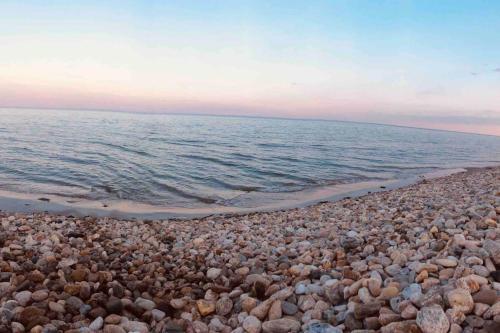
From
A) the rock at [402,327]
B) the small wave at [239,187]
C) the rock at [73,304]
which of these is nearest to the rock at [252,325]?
the rock at [402,327]

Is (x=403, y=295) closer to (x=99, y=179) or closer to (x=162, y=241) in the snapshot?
(x=162, y=241)

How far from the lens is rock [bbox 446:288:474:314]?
2751mm

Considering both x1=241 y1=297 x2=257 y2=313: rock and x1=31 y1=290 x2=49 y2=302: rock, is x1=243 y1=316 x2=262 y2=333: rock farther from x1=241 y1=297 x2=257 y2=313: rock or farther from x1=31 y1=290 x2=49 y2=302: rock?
x1=31 y1=290 x2=49 y2=302: rock

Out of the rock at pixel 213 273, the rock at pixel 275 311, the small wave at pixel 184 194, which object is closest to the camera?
the rock at pixel 275 311

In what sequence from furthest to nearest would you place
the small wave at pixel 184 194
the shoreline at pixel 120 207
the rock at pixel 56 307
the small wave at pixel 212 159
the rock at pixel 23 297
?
the small wave at pixel 212 159 → the small wave at pixel 184 194 → the shoreline at pixel 120 207 → the rock at pixel 23 297 → the rock at pixel 56 307

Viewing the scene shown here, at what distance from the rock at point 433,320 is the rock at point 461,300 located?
0.19m

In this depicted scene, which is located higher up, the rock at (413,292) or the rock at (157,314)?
the rock at (413,292)

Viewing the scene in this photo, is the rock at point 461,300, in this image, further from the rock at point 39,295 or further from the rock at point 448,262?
the rock at point 39,295

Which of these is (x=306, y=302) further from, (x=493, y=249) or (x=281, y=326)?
(x=493, y=249)

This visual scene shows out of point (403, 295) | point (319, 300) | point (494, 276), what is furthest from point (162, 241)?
point (494, 276)

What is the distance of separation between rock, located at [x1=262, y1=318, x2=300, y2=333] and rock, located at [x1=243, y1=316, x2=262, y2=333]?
62 millimetres

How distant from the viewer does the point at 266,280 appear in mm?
4426

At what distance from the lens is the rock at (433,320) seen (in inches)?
102

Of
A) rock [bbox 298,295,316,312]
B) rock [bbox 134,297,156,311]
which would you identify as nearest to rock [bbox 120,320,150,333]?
rock [bbox 134,297,156,311]
